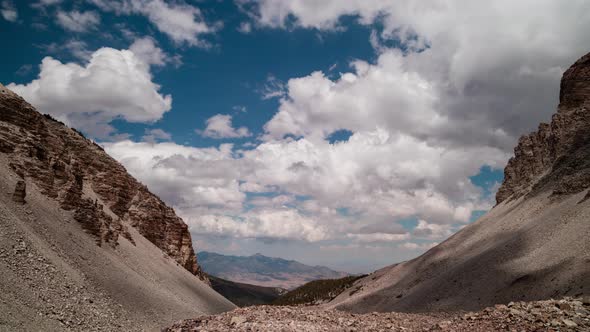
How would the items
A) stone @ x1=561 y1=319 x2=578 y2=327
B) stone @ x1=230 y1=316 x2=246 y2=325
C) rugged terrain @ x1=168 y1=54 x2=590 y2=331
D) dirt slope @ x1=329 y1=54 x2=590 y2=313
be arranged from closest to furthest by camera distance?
stone @ x1=561 y1=319 x2=578 y2=327, rugged terrain @ x1=168 y1=54 x2=590 y2=331, stone @ x1=230 y1=316 x2=246 y2=325, dirt slope @ x1=329 y1=54 x2=590 y2=313

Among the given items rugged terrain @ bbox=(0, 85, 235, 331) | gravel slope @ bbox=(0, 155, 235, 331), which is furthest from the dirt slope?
gravel slope @ bbox=(0, 155, 235, 331)

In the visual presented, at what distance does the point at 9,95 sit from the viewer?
41.3 meters

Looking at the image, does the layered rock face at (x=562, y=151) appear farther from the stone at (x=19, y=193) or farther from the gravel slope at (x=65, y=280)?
the stone at (x=19, y=193)

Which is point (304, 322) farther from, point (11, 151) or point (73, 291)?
point (11, 151)

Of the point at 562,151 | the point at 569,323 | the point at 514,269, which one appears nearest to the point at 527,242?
the point at 514,269

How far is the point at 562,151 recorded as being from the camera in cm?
6825

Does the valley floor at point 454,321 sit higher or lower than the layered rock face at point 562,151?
lower

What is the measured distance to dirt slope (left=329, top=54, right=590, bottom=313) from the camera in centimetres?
3794

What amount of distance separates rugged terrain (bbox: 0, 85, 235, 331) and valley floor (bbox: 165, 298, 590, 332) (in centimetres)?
744

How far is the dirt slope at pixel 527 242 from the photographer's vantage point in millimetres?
37938

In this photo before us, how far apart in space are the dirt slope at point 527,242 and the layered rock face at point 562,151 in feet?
0.52

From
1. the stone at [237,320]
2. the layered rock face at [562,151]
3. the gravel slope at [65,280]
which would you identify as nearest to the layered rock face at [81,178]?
the gravel slope at [65,280]

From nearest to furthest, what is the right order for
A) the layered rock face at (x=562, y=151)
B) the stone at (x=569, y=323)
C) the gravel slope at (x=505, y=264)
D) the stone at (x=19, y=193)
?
1. the stone at (x=569, y=323)
2. the stone at (x=19, y=193)
3. the gravel slope at (x=505, y=264)
4. the layered rock face at (x=562, y=151)

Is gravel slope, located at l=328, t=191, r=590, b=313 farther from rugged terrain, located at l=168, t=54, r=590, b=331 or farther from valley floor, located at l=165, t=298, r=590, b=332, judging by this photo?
valley floor, located at l=165, t=298, r=590, b=332
